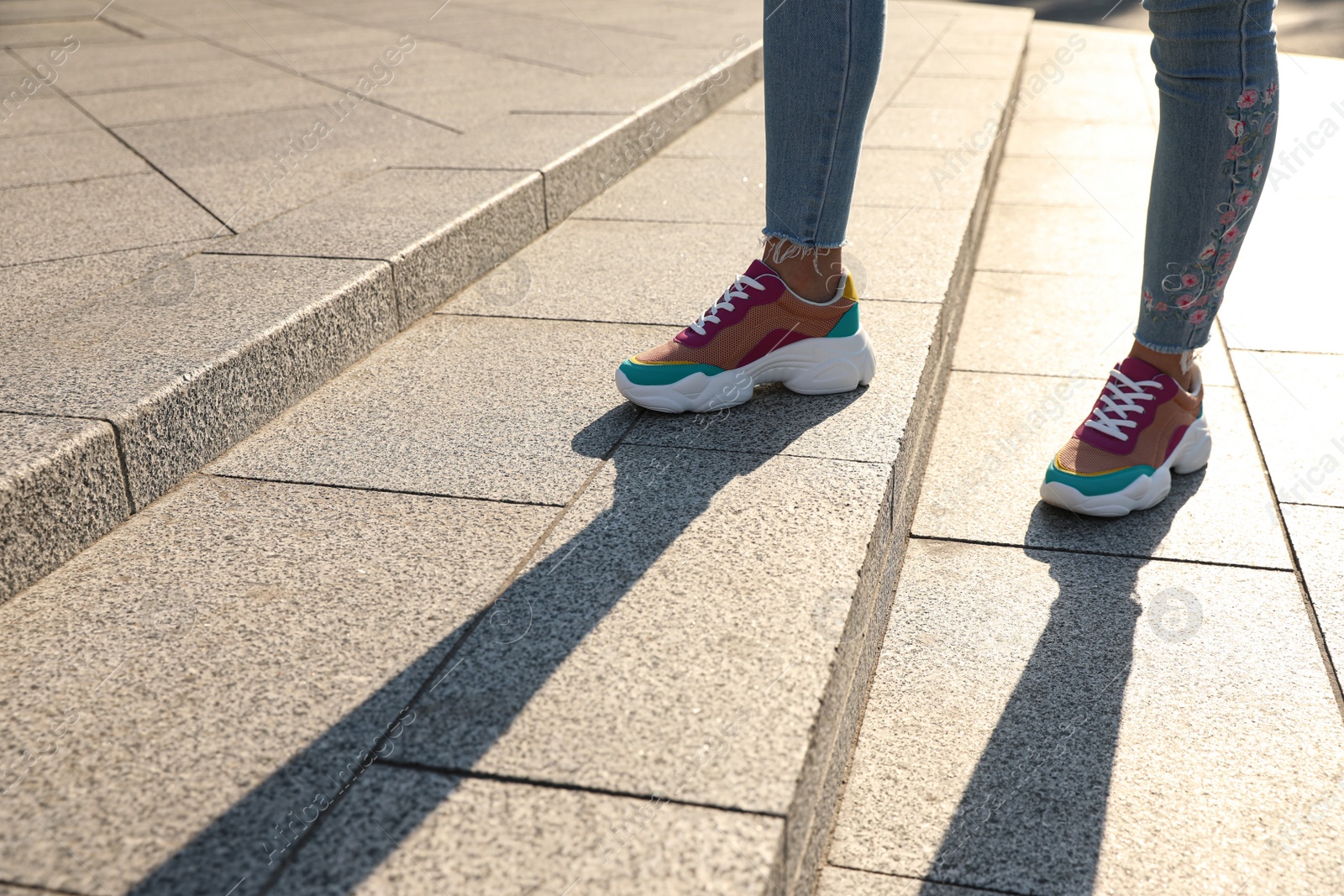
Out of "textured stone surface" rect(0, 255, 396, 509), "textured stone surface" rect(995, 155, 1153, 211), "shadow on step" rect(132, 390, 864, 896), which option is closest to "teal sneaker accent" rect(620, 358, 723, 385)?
"shadow on step" rect(132, 390, 864, 896)

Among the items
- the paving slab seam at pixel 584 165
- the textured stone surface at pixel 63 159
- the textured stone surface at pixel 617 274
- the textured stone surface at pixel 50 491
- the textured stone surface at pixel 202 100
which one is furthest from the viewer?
the textured stone surface at pixel 202 100

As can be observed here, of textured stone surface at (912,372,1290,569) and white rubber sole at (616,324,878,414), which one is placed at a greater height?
white rubber sole at (616,324,878,414)

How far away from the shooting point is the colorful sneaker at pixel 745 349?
2156 mm

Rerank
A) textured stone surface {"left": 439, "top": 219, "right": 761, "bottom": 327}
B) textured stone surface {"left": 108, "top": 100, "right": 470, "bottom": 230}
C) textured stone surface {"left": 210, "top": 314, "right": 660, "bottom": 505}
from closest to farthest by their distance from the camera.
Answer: textured stone surface {"left": 210, "top": 314, "right": 660, "bottom": 505} → textured stone surface {"left": 439, "top": 219, "right": 761, "bottom": 327} → textured stone surface {"left": 108, "top": 100, "right": 470, "bottom": 230}

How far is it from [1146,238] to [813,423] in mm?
713

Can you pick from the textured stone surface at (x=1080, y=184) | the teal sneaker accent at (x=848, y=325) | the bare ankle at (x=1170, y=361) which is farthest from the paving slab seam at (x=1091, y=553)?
Result: the textured stone surface at (x=1080, y=184)

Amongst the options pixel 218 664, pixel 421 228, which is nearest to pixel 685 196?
pixel 421 228

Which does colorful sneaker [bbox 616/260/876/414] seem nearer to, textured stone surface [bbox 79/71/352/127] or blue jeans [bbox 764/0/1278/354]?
blue jeans [bbox 764/0/1278/354]

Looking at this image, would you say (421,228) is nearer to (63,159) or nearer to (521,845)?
(63,159)

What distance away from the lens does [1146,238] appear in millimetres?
2062

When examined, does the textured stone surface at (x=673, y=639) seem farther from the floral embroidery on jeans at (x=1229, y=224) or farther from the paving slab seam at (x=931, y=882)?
the floral embroidery on jeans at (x=1229, y=224)

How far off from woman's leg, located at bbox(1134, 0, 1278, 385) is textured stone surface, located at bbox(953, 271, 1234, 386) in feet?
2.73

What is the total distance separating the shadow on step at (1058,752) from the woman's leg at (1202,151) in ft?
1.64

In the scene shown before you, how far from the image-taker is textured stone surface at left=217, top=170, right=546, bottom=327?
2.74 meters
